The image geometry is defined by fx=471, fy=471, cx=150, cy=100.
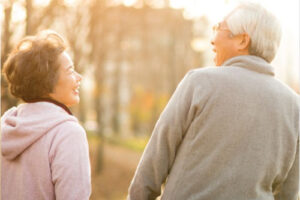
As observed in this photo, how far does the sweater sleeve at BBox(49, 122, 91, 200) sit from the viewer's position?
238 cm

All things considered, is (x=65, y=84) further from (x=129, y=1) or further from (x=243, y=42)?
(x=129, y=1)

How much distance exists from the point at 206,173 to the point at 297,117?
0.61 meters

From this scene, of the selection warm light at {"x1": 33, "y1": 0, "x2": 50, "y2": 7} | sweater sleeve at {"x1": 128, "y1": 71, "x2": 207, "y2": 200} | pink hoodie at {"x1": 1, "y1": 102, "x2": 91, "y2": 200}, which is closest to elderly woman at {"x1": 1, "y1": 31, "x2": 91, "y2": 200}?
pink hoodie at {"x1": 1, "y1": 102, "x2": 91, "y2": 200}

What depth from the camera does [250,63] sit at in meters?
2.50

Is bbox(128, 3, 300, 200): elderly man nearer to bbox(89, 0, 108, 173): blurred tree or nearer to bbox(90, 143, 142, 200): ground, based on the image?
bbox(90, 143, 142, 200): ground

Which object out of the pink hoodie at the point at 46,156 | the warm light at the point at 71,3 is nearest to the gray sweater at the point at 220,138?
the pink hoodie at the point at 46,156

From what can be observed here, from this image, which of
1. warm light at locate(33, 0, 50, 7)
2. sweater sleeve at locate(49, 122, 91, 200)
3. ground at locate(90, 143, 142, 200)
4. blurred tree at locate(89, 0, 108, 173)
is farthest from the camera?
ground at locate(90, 143, 142, 200)

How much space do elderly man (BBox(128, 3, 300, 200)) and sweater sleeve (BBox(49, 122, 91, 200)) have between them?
11.3 inches

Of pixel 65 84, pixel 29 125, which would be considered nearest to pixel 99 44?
pixel 65 84

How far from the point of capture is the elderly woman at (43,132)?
7.88ft

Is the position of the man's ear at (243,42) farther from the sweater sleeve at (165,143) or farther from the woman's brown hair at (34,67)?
the woman's brown hair at (34,67)

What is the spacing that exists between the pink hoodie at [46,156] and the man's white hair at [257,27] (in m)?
1.02

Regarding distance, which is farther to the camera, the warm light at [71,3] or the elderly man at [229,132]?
the warm light at [71,3]

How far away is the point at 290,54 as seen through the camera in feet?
86.4
